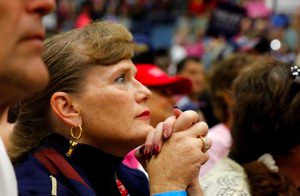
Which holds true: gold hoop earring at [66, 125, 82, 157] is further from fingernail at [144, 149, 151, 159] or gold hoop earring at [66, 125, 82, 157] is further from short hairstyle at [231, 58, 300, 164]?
short hairstyle at [231, 58, 300, 164]

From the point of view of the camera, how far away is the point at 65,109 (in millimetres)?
1917

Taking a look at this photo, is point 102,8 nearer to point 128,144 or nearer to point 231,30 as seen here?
point 231,30

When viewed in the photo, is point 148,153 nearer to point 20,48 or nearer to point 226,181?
point 226,181

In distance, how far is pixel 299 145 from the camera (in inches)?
97.8

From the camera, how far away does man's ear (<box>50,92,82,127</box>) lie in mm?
1902

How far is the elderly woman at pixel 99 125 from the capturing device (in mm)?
1846

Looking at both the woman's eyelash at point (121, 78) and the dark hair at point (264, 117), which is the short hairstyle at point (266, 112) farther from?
the woman's eyelash at point (121, 78)

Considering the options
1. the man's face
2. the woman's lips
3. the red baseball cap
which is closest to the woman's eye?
the woman's lips

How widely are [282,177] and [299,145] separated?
22cm

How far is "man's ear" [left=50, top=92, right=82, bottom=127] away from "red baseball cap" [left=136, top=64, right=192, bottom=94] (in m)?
1.87

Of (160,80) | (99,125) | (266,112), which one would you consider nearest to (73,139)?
(99,125)

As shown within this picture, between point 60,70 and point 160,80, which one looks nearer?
point 60,70

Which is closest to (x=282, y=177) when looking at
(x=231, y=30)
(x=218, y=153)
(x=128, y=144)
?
(x=128, y=144)

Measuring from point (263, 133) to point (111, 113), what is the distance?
2.61ft
